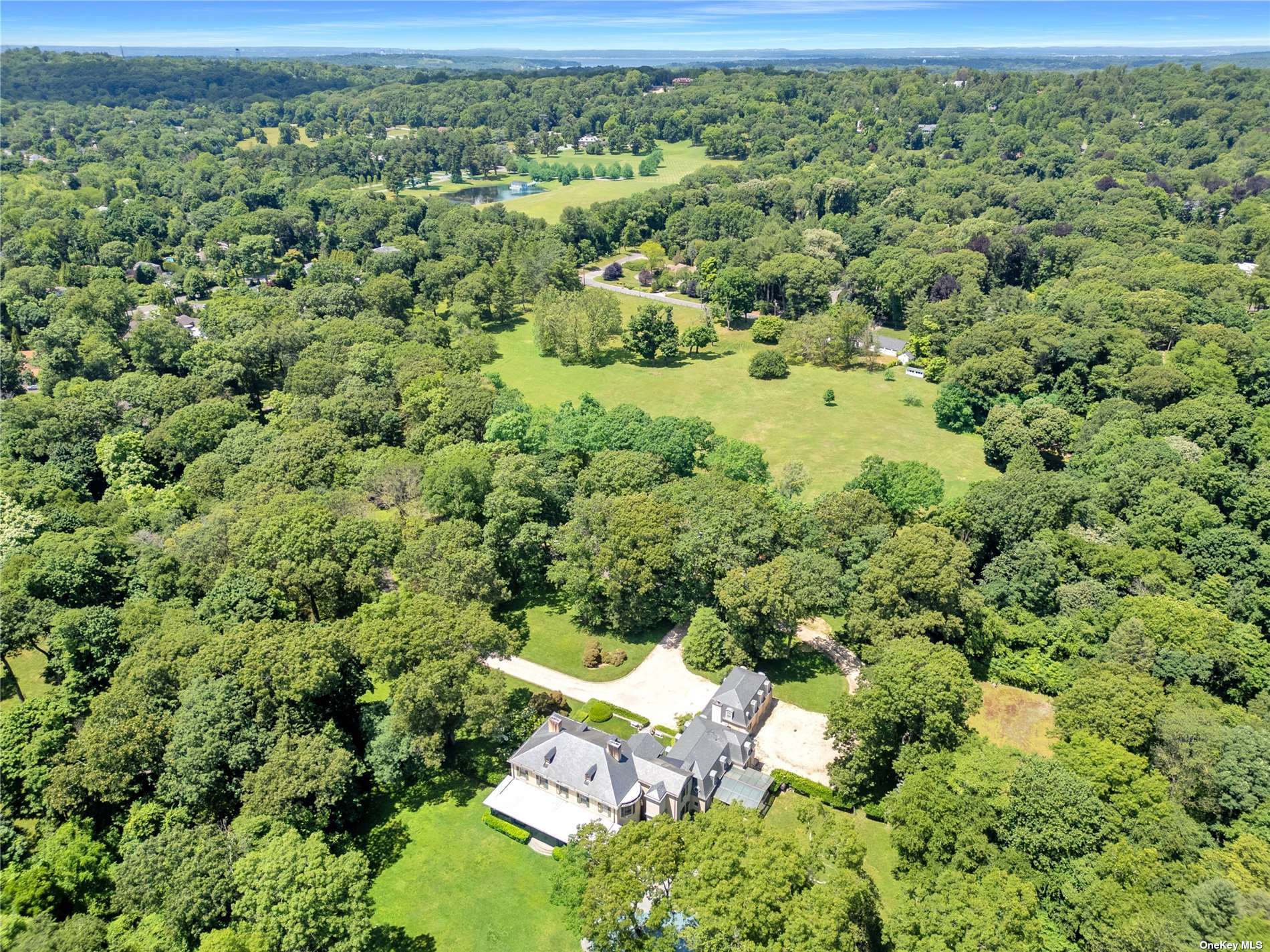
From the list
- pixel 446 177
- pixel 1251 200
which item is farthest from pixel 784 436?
pixel 446 177

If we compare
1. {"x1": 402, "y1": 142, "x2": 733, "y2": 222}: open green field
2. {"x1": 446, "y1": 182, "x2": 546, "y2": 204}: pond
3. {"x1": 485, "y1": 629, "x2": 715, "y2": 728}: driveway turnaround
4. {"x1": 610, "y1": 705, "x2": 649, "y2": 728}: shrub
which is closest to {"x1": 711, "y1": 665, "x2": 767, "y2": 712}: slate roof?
{"x1": 485, "y1": 629, "x2": 715, "y2": 728}: driveway turnaround

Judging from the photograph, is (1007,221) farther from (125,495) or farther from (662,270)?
(125,495)

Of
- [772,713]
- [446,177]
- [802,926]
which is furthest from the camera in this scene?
[446,177]

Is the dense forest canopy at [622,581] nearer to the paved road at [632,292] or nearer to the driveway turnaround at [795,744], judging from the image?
the driveway turnaround at [795,744]

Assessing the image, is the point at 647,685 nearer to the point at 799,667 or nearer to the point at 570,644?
the point at 570,644

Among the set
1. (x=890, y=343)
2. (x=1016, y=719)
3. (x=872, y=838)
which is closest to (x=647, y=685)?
(x=872, y=838)

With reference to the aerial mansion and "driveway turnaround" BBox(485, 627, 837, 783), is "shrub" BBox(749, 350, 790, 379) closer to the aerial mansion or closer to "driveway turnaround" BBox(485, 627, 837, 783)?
"driveway turnaround" BBox(485, 627, 837, 783)

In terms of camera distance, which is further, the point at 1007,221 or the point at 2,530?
the point at 1007,221
